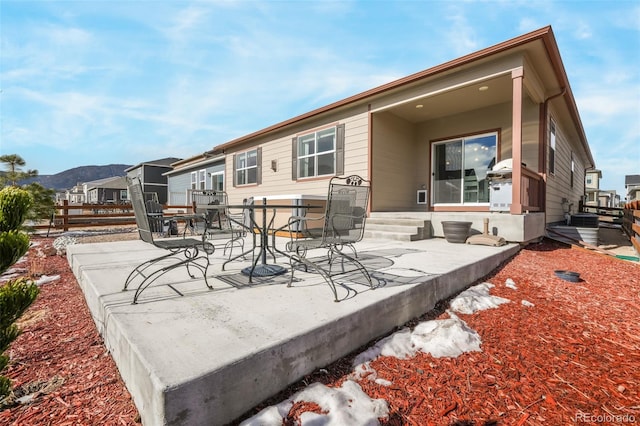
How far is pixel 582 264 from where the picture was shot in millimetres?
4191

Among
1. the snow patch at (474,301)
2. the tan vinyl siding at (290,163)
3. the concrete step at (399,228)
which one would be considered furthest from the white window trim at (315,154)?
the snow patch at (474,301)

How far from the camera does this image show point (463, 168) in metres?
7.32

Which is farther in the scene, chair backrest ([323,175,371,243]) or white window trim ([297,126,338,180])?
white window trim ([297,126,338,180])

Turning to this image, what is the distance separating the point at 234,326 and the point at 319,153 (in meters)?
6.84

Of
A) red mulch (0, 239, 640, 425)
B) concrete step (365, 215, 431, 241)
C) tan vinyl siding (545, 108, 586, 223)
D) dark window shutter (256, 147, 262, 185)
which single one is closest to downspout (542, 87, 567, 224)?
tan vinyl siding (545, 108, 586, 223)

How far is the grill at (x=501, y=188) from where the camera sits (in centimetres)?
544

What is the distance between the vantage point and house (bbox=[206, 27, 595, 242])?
16.6 ft

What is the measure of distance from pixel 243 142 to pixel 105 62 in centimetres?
446

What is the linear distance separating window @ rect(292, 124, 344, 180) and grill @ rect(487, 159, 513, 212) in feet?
11.1

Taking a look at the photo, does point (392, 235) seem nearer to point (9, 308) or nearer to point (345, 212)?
point (345, 212)

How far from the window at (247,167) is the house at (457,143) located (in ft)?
2.37

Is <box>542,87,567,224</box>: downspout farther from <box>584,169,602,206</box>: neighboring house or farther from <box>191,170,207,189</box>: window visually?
<box>584,169,602,206</box>: neighboring house

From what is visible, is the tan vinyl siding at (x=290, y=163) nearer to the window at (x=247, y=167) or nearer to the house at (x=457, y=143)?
the house at (x=457, y=143)

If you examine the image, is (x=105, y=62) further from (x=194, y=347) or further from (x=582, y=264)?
(x=582, y=264)
